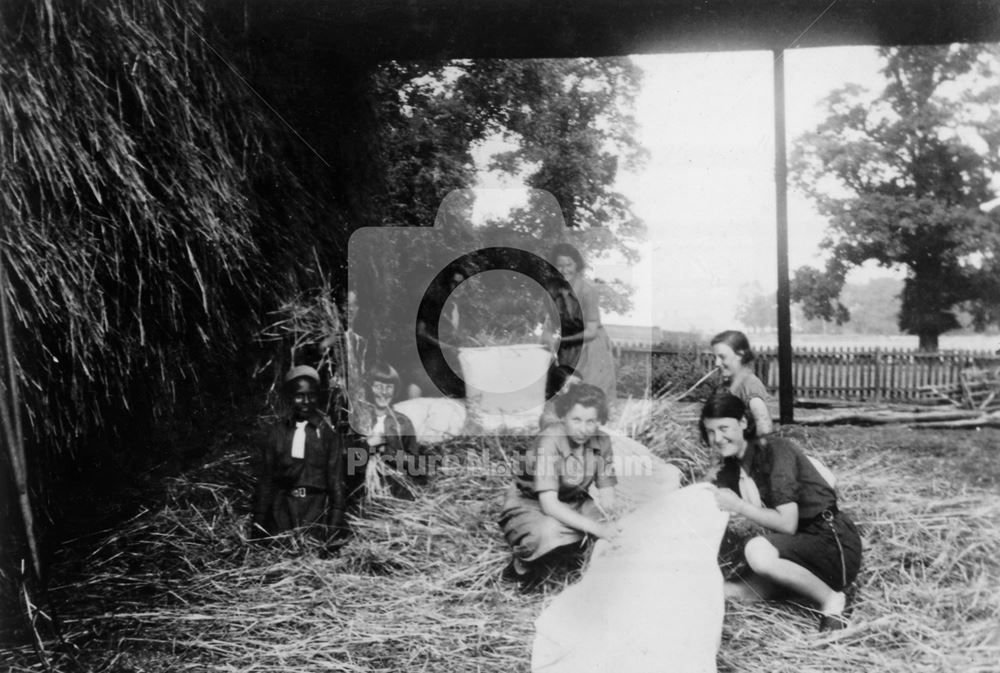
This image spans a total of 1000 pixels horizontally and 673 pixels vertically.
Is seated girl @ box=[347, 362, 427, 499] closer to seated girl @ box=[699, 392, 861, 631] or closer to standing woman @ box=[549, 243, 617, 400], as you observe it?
standing woman @ box=[549, 243, 617, 400]

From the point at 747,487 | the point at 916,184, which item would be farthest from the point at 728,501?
the point at 916,184

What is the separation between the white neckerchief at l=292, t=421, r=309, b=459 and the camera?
1249 mm

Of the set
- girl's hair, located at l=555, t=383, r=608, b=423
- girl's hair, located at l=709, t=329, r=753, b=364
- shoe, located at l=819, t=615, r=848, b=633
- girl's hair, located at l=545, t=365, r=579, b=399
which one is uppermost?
girl's hair, located at l=709, t=329, r=753, b=364

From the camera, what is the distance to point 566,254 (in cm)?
119

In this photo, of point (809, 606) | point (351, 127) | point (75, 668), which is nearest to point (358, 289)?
point (351, 127)

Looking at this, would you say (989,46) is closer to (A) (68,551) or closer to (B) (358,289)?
(B) (358,289)

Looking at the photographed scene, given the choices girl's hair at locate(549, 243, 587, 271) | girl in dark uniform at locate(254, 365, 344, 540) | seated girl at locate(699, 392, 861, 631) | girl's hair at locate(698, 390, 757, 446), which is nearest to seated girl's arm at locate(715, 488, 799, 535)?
seated girl at locate(699, 392, 861, 631)

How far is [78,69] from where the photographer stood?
42.9 inches

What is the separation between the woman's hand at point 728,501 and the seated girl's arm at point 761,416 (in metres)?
0.14

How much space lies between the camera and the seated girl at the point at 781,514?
1192mm

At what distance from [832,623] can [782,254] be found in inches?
30.7

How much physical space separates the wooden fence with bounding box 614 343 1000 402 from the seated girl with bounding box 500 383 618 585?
0.18 meters

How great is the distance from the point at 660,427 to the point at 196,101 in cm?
118

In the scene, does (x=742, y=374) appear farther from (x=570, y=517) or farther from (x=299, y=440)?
(x=299, y=440)
